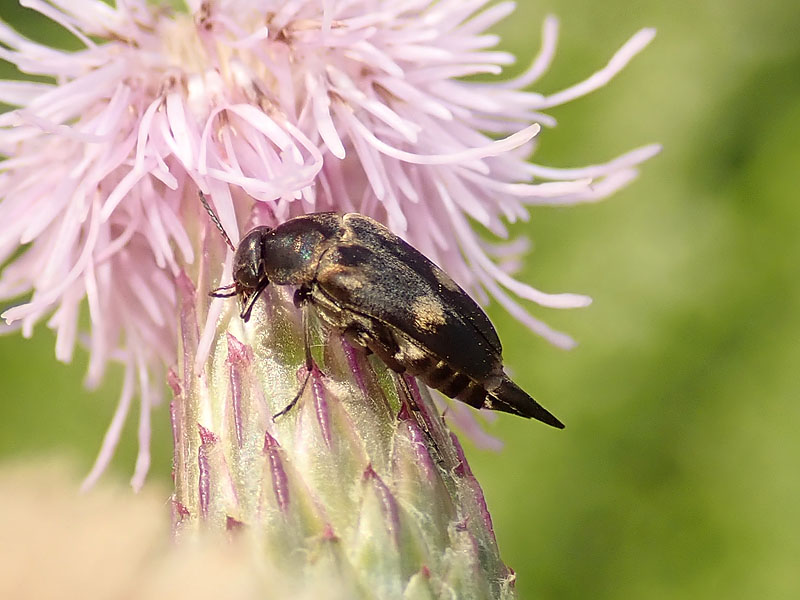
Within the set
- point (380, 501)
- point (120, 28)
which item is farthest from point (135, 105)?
point (380, 501)

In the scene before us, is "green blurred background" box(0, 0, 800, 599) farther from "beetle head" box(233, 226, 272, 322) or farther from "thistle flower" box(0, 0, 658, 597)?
"beetle head" box(233, 226, 272, 322)

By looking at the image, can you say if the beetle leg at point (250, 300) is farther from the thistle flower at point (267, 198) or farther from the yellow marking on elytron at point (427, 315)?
the yellow marking on elytron at point (427, 315)

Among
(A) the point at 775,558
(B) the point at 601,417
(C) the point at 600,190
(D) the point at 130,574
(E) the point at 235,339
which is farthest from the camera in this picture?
(B) the point at 601,417

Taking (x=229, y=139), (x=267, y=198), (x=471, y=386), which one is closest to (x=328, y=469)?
(x=471, y=386)

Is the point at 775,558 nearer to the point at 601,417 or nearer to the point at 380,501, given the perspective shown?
the point at 601,417

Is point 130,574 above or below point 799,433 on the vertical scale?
above

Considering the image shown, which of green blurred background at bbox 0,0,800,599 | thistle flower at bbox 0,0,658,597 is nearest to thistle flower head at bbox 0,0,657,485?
thistle flower at bbox 0,0,658,597
